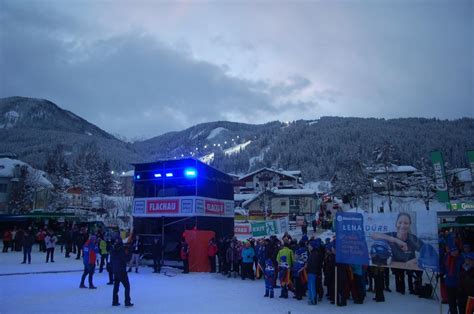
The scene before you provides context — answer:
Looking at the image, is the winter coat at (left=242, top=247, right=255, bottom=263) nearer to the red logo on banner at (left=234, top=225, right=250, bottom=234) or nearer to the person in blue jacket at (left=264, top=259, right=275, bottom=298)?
the person in blue jacket at (left=264, top=259, right=275, bottom=298)

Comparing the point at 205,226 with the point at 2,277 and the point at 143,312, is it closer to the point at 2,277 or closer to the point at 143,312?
the point at 2,277

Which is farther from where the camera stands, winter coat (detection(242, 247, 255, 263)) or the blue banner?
winter coat (detection(242, 247, 255, 263))

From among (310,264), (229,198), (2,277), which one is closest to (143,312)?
(310,264)

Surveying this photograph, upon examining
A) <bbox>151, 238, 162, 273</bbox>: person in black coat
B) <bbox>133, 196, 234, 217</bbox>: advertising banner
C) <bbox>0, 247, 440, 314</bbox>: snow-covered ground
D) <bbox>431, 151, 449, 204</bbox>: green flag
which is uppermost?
<bbox>431, 151, 449, 204</bbox>: green flag

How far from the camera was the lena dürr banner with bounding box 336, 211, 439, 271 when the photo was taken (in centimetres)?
923

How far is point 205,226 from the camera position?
792 inches

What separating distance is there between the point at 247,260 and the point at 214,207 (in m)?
6.64

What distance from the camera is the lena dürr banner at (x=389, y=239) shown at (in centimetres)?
923

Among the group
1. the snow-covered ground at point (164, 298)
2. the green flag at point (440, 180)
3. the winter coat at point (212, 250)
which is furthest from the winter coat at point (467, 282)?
the green flag at point (440, 180)

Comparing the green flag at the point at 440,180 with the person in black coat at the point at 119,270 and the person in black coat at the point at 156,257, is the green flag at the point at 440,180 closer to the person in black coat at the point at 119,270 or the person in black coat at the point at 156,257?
the person in black coat at the point at 156,257

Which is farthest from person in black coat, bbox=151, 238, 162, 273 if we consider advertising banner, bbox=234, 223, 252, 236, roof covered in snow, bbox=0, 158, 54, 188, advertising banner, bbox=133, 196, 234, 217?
roof covered in snow, bbox=0, 158, 54, 188

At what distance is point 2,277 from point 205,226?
30.6 ft

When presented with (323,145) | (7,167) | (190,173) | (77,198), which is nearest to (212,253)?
(190,173)

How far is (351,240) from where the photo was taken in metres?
10.4
